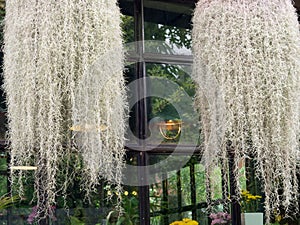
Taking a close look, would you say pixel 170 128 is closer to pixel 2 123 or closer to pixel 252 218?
pixel 252 218

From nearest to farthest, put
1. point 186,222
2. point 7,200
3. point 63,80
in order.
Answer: point 63,80 < point 7,200 < point 186,222

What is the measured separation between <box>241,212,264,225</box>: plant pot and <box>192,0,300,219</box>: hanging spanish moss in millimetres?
904

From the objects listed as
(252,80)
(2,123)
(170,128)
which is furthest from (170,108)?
(252,80)

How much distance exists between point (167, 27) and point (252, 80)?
45.4 inches

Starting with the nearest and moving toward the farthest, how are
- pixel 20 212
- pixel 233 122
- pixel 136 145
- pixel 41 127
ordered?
pixel 41 127 < pixel 233 122 < pixel 20 212 < pixel 136 145

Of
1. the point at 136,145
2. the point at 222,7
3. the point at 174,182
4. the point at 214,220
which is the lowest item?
the point at 214,220

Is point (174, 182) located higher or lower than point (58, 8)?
lower

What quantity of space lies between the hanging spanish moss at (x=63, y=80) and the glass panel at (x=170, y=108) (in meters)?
1.01

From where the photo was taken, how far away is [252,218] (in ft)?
8.90

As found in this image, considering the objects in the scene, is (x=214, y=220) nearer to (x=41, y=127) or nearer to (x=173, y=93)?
(x=173, y=93)

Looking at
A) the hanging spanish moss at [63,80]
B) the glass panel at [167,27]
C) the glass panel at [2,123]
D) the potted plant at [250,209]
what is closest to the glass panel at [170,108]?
the glass panel at [167,27]

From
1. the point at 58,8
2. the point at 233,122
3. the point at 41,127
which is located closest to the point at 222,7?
the point at 233,122

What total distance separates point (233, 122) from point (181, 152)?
3.15 ft

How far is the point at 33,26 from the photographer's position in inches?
62.8
